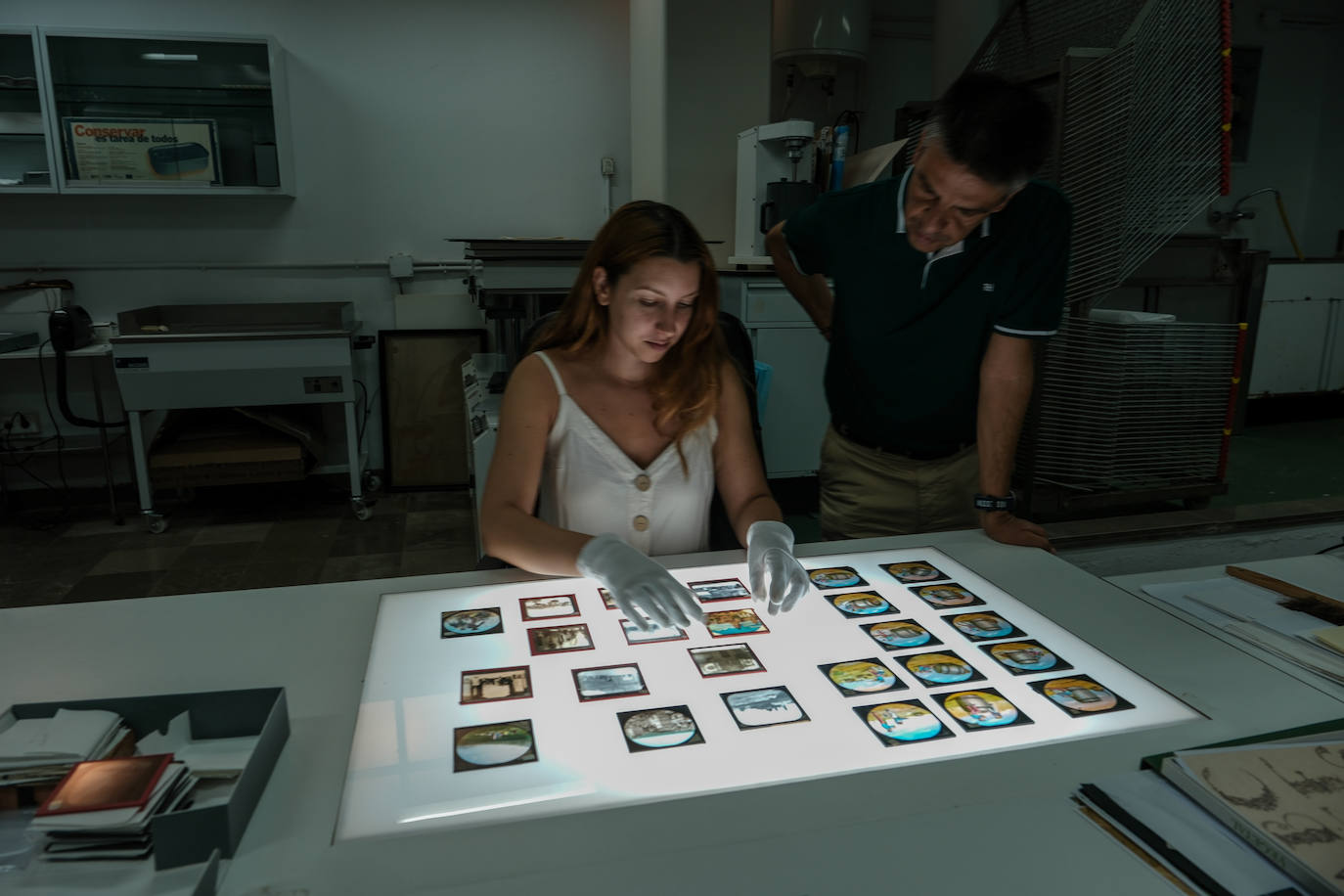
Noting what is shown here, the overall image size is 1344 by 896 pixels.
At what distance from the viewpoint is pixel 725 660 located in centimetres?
92

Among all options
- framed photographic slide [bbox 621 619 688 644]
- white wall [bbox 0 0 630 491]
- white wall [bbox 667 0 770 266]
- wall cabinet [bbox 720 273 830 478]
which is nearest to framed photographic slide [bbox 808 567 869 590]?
framed photographic slide [bbox 621 619 688 644]

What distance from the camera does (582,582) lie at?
1136 millimetres

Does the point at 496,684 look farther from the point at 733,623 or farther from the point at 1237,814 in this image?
the point at 1237,814

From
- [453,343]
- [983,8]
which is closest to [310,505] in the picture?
[453,343]

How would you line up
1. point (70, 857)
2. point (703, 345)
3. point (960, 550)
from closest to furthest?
point (70, 857) < point (960, 550) < point (703, 345)

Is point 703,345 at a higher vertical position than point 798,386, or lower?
higher

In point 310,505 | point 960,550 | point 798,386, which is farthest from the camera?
point 310,505

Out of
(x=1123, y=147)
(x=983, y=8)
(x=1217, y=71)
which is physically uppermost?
(x=983, y=8)

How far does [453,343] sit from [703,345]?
8.91 feet

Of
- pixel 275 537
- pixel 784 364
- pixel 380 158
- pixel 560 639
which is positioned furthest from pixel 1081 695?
pixel 380 158

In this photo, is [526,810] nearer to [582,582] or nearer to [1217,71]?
[582,582]

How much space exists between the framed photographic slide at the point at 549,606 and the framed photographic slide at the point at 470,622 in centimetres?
3

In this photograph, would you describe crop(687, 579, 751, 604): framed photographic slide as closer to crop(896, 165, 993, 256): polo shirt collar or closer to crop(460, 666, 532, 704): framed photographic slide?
crop(460, 666, 532, 704): framed photographic slide

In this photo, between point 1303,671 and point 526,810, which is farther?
point 1303,671
